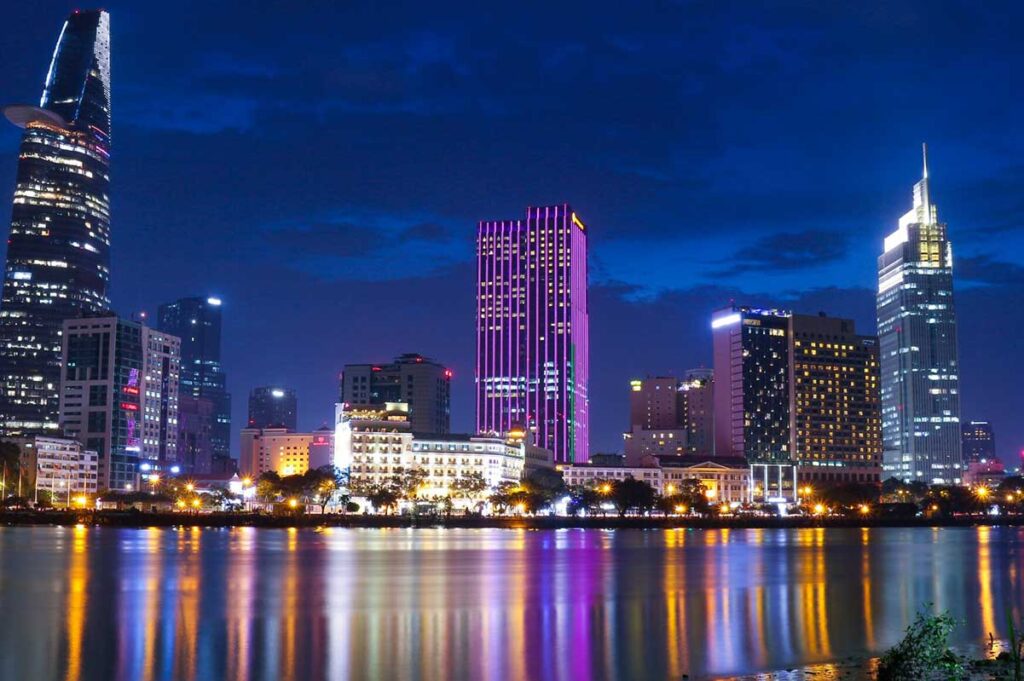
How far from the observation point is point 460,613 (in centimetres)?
5103

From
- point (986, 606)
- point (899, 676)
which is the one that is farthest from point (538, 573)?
point (899, 676)

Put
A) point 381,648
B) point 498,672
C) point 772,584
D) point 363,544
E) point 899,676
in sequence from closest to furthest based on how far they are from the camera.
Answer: point 899,676
point 498,672
point 381,648
point 772,584
point 363,544

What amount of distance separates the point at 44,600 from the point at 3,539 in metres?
82.8

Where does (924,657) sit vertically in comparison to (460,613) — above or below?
above

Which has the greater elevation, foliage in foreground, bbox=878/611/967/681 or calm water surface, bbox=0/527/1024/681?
foliage in foreground, bbox=878/611/967/681

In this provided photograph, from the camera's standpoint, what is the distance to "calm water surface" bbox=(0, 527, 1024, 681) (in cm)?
3650

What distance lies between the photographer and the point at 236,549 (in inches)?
4333

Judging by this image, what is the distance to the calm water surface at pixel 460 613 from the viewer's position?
36.5 m

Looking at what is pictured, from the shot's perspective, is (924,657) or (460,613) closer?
(924,657)

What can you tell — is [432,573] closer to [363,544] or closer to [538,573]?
[538,573]

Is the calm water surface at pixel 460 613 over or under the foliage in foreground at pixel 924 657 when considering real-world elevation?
under

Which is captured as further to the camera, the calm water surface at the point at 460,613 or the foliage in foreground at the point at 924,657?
the calm water surface at the point at 460,613

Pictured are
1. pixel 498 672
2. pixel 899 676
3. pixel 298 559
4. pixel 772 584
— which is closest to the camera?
pixel 899 676

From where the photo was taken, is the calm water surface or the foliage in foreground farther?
the calm water surface
